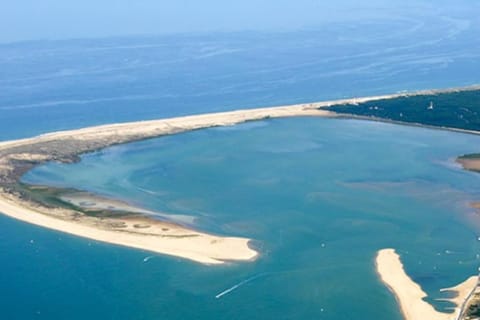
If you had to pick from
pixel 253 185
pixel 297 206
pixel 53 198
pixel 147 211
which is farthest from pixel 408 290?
pixel 53 198

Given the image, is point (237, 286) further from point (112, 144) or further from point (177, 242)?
point (112, 144)

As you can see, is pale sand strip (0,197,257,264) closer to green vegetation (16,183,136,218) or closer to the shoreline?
the shoreline

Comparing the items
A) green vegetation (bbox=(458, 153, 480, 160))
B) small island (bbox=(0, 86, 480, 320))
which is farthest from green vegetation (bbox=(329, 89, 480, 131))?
green vegetation (bbox=(458, 153, 480, 160))

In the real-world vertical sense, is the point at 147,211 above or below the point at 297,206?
above

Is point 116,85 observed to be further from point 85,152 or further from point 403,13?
point 403,13

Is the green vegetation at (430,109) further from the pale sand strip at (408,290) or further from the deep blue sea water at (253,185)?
the pale sand strip at (408,290)
